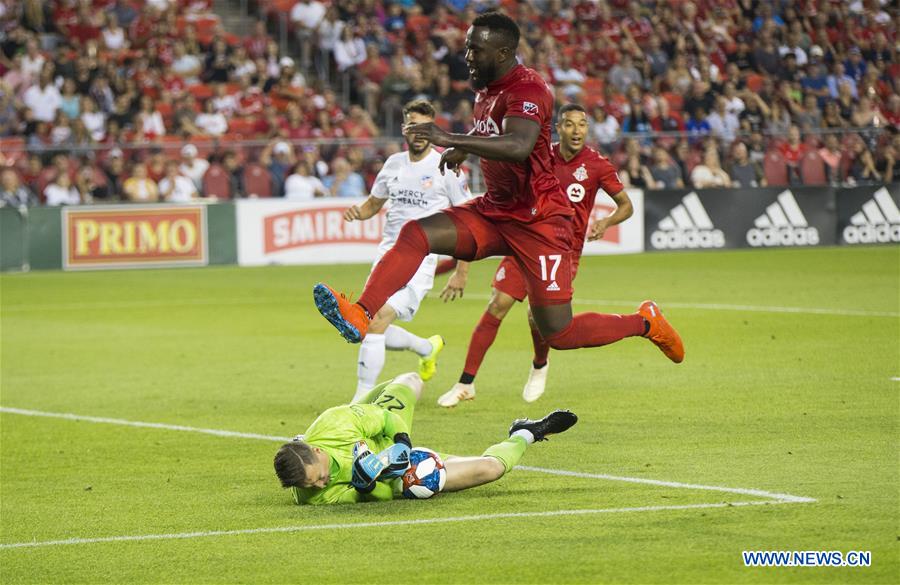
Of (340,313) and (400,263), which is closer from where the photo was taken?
(340,313)

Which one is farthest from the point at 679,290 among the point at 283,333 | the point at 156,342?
the point at 156,342

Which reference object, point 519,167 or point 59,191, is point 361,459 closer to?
point 519,167

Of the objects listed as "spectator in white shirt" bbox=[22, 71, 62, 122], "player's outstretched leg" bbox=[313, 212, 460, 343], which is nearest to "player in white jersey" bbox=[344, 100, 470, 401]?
"player's outstretched leg" bbox=[313, 212, 460, 343]

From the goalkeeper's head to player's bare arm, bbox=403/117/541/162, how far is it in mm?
1715

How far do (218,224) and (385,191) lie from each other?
49.1 feet

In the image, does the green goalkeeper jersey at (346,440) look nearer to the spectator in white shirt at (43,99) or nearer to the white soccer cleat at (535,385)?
the white soccer cleat at (535,385)

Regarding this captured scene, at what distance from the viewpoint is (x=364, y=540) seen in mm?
7137

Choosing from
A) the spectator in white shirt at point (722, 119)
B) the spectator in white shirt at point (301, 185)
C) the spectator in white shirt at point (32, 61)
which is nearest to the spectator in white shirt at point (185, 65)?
the spectator in white shirt at point (32, 61)

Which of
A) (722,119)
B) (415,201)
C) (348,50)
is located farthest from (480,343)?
(722,119)

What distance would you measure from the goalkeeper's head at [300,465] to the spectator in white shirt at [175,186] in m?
19.0

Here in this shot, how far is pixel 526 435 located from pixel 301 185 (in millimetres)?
18878

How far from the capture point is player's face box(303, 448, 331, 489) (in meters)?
7.65

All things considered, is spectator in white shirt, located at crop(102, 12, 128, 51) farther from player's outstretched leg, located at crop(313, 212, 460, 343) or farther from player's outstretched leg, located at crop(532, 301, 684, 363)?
player's outstretched leg, located at crop(313, 212, 460, 343)

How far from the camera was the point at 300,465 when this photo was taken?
24.9 feet
